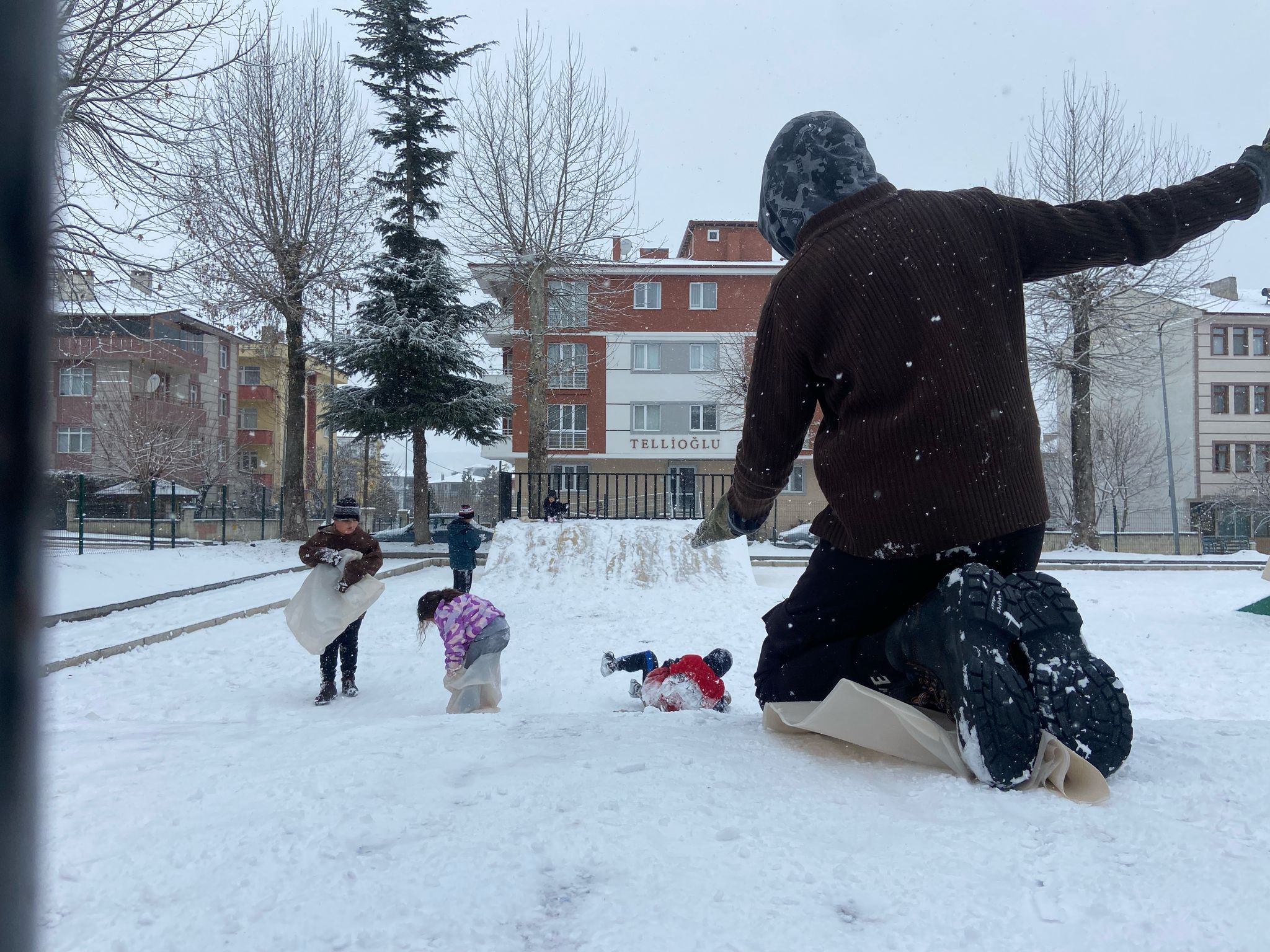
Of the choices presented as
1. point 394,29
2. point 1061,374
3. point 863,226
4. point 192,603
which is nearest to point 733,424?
point 1061,374

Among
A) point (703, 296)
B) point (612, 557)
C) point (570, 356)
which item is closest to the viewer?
point (612, 557)

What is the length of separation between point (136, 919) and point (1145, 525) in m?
49.7

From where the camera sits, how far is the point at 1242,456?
42.3 metres

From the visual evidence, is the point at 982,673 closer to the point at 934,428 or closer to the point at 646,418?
the point at 934,428

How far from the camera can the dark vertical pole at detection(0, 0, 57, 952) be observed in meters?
1.19

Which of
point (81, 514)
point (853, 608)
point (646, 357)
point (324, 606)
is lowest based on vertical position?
point (324, 606)

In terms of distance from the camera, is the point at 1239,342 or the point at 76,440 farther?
the point at 1239,342

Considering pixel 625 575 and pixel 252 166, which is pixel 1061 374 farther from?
pixel 252 166

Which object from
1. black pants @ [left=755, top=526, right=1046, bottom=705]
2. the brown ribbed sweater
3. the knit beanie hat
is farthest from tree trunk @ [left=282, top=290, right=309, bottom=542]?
the brown ribbed sweater

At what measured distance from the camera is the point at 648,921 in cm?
137

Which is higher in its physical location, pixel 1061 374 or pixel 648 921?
pixel 1061 374

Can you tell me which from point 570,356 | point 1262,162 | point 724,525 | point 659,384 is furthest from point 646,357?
point 1262,162

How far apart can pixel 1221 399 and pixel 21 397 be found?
51.9 metres

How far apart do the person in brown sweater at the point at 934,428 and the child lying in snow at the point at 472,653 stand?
3.62m
